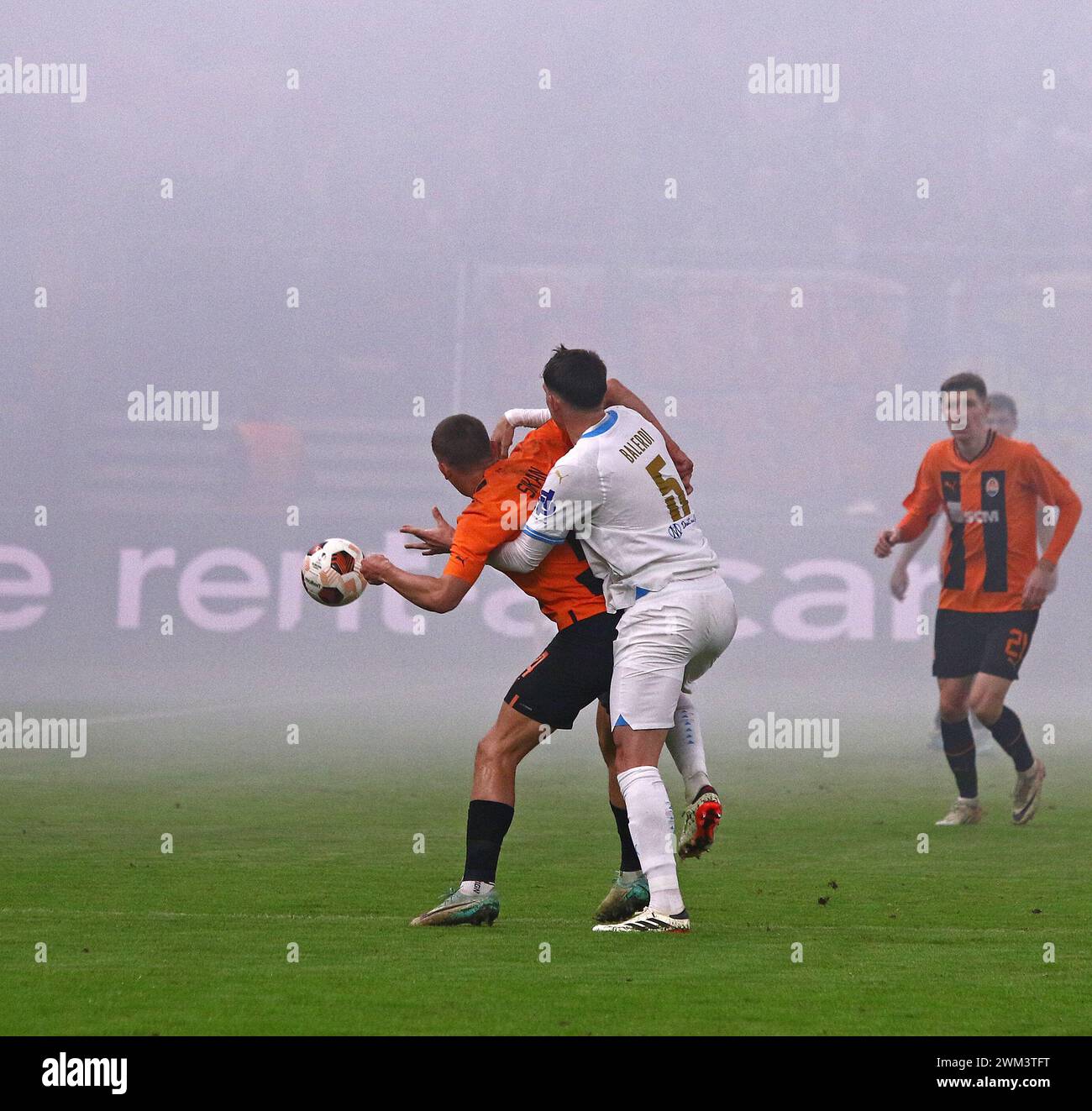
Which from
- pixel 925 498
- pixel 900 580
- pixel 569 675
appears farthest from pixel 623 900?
pixel 900 580

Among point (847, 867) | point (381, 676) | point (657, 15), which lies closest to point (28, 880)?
point (847, 867)

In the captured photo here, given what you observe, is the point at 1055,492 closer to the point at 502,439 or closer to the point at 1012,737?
the point at 1012,737

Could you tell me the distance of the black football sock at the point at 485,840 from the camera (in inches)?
228

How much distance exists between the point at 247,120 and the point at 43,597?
5780mm

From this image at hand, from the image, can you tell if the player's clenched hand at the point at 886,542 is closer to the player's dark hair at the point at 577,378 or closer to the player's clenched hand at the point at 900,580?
the player's clenched hand at the point at 900,580

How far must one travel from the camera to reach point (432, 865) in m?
7.93

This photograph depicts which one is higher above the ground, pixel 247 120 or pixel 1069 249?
pixel 247 120

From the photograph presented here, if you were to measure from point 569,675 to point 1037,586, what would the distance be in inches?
181

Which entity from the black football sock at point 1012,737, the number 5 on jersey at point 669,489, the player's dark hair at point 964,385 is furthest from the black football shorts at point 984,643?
the number 5 on jersey at point 669,489

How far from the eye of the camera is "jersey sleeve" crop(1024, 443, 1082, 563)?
9969 millimetres

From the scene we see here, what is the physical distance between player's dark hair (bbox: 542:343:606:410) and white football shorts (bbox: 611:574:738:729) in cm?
65

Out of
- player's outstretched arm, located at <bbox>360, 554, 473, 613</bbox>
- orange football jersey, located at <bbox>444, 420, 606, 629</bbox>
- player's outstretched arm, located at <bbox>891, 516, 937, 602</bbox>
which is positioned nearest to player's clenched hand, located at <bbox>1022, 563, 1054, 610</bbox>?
player's outstretched arm, located at <bbox>891, 516, 937, 602</bbox>

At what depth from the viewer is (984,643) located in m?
9.98
